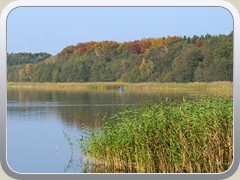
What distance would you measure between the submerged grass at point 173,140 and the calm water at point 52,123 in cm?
20

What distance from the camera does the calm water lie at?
4766mm

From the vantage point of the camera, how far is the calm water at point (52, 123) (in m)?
4.77

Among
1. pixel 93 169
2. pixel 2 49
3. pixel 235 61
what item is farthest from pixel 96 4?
pixel 93 169

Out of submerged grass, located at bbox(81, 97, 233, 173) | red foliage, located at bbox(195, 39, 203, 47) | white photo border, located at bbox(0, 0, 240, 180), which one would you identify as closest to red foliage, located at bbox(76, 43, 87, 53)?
submerged grass, located at bbox(81, 97, 233, 173)

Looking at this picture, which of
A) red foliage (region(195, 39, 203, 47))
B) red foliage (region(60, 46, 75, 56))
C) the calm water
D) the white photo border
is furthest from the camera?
the calm water

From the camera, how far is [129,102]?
5.79m

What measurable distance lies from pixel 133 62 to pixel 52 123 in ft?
6.71

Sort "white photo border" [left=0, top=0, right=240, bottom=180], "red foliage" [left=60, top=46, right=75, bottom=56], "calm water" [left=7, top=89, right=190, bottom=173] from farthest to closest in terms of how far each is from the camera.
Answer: "calm water" [left=7, top=89, right=190, bottom=173] < "red foliage" [left=60, top=46, right=75, bottom=56] < "white photo border" [left=0, top=0, right=240, bottom=180]

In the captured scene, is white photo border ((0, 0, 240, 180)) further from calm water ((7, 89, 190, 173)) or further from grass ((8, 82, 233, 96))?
grass ((8, 82, 233, 96))

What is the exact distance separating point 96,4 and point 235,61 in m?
0.86

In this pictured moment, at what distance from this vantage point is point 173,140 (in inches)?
172

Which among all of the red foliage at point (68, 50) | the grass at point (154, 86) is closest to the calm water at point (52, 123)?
the grass at point (154, 86)

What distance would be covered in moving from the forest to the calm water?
272 mm

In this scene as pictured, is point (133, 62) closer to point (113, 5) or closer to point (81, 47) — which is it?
point (81, 47)
